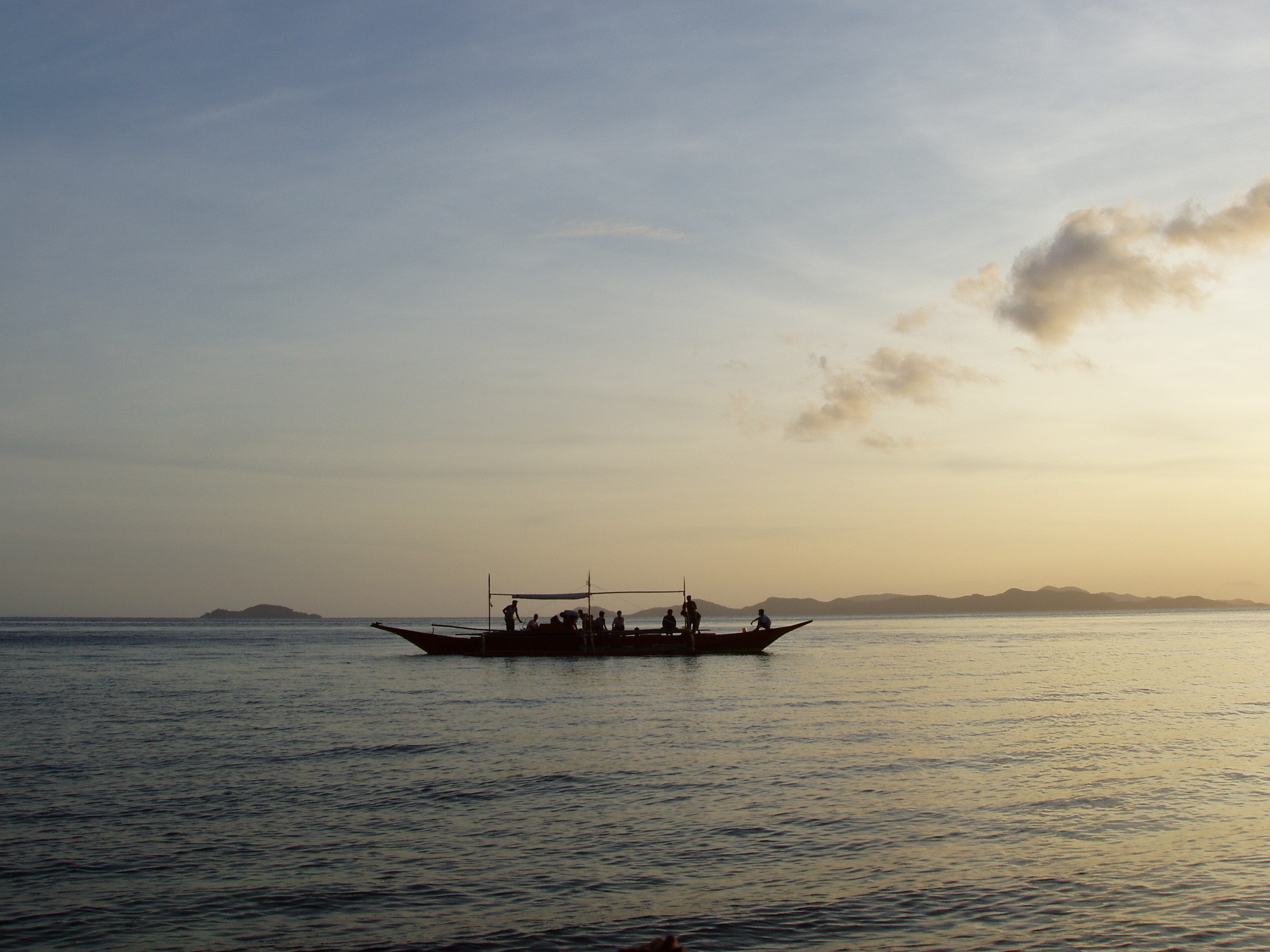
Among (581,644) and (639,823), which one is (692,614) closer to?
(581,644)

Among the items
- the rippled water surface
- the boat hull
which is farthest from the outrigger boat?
the rippled water surface

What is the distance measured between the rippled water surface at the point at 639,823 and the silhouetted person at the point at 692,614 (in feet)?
75.8

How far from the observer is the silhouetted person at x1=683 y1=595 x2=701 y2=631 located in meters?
58.0

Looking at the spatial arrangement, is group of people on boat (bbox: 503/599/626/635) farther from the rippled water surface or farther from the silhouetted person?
the rippled water surface

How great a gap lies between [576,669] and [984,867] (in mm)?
39964

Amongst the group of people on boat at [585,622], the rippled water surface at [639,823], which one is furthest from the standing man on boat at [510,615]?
the rippled water surface at [639,823]

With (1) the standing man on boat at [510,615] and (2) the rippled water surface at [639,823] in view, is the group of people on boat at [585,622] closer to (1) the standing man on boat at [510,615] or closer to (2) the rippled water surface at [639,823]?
(1) the standing man on boat at [510,615]

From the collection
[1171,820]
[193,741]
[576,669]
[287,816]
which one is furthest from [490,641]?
[1171,820]

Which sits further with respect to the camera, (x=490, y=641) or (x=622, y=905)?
(x=490, y=641)

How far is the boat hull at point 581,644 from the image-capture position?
56719 mm

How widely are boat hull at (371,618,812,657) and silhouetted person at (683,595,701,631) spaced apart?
612 mm

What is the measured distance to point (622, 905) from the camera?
1134 cm

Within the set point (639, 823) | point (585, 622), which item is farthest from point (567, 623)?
point (639, 823)

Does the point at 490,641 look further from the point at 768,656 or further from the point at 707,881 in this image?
the point at 707,881
